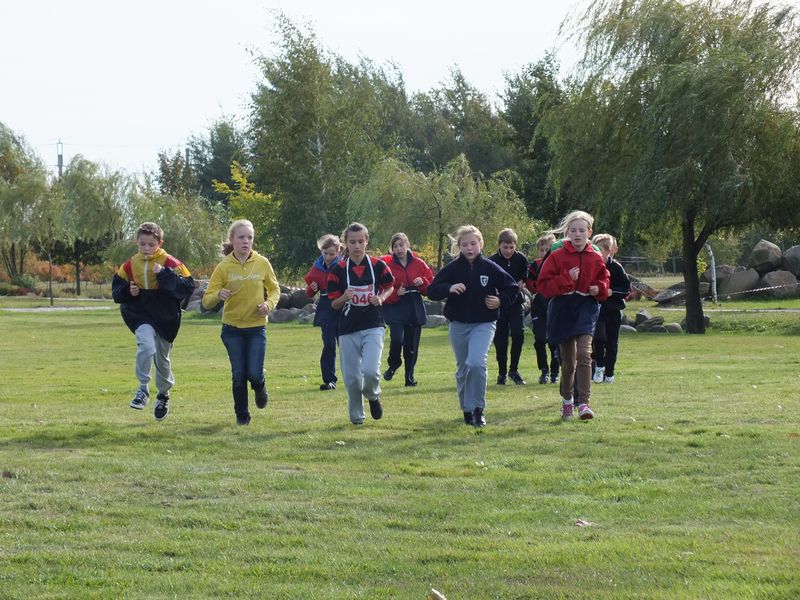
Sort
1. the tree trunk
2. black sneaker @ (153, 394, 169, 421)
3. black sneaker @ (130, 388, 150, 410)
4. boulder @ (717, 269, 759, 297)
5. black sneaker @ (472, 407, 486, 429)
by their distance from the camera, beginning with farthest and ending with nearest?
boulder @ (717, 269, 759, 297) < the tree trunk < black sneaker @ (130, 388, 150, 410) < black sneaker @ (153, 394, 169, 421) < black sneaker @ (472, 407, 486, 429)

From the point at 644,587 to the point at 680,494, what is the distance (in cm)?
241

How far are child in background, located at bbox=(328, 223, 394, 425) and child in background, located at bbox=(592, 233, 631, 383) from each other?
3477mm

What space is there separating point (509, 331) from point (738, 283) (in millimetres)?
32060

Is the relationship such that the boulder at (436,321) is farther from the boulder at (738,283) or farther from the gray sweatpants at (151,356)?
the gray sweatpants at (151,356)

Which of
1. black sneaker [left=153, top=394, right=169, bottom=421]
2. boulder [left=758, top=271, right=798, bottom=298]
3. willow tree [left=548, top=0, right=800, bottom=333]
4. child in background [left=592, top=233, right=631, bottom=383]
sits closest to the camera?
black sneaker [left=153, top=394, right=169, bottom=421]

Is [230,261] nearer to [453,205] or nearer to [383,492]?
[383,492]

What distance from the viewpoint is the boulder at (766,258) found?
4669 centimetres

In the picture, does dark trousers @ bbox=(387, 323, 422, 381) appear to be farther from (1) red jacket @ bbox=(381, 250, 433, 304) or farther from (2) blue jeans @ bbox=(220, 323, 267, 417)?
(2) blue jeans @ bbox=(220, 323, 267, 417)

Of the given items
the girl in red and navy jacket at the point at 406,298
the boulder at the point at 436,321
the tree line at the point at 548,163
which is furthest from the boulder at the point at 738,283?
the girl in red and navy jacket at the point at 406,298

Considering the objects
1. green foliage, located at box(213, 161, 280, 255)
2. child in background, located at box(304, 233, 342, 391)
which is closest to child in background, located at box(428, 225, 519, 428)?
child in background, located at box(304, 233, 342, 391)

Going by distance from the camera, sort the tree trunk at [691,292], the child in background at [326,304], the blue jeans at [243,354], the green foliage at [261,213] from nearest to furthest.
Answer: the blue jeans at [243,354] < the child in background at [326,304] < the tree trunk at [691,292] < the green foliage at [261,213]

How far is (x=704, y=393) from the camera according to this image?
14719 mm

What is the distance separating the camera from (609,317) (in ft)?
52.1

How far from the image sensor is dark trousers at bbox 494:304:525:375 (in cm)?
1623
